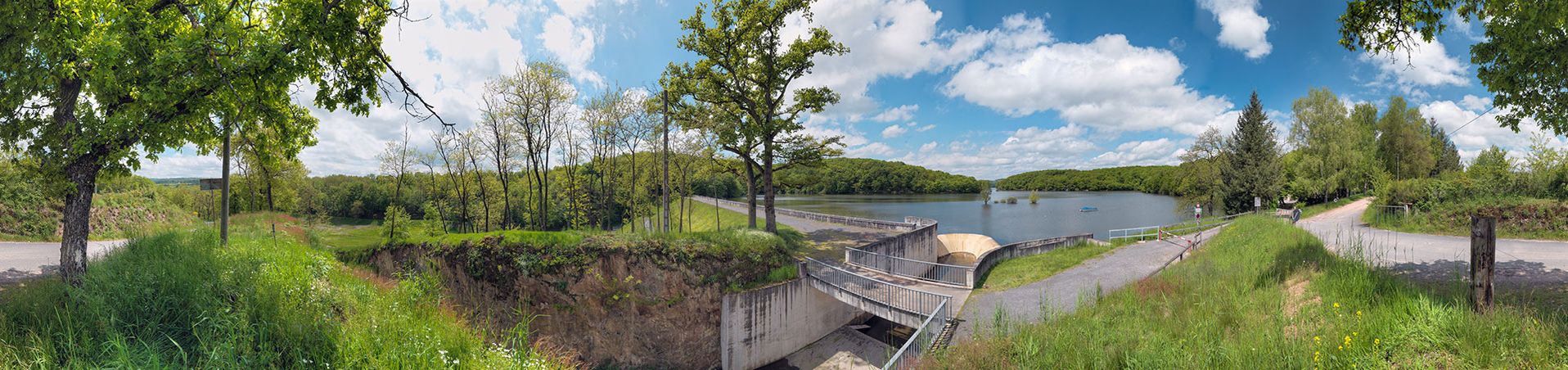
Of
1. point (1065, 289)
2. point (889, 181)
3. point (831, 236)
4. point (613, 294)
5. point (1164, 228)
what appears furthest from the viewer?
point (889, 181)

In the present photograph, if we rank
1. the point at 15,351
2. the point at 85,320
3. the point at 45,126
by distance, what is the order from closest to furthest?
the point at 15,351 < the point at 85,320 < the point at 45,126

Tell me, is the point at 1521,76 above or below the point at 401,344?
above

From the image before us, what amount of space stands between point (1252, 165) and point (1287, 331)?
41.6 metres

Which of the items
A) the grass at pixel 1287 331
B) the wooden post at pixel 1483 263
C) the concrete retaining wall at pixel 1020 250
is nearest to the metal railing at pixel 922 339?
the grass at pixel 1287 331

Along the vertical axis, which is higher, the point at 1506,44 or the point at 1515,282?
the point at 1506,44

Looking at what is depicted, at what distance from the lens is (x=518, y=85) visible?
20250mm

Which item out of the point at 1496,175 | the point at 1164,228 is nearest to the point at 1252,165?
the point at 1164,228

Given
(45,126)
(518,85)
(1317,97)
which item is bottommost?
(45,126)

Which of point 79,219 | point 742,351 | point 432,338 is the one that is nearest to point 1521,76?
point 432,338

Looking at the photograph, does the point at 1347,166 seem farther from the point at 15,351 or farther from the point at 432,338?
the point at 15,351

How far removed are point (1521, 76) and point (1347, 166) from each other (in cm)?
4162

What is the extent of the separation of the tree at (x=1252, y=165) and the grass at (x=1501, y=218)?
62.4 ft

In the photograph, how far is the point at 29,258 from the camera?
11266 millimetres

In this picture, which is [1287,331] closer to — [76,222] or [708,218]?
[76,222]
